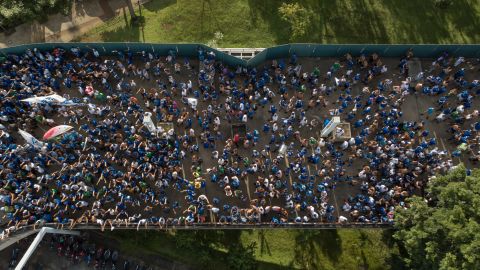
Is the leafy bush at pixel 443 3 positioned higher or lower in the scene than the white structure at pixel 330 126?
higher

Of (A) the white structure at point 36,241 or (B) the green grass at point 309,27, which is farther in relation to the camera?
(B) the green grass at point 309,27

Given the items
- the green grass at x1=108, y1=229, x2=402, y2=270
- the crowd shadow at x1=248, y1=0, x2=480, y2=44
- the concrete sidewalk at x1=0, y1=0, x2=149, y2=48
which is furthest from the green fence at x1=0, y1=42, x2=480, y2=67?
the green grass at x1=108, y1=229, x2=402, y2=270

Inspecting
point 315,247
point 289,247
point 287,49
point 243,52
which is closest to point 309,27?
point 287,49

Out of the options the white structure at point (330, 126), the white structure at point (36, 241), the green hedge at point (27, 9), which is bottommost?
the white structure at point (36, 241)

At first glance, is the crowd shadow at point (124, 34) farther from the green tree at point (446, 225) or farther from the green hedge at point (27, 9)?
the green tree at point (446, 225)

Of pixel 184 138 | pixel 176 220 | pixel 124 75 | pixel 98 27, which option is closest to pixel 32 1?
pixel 98 27

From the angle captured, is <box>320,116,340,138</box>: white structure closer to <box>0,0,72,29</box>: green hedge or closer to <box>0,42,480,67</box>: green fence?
<box>0,42,480,67</box>: green fence

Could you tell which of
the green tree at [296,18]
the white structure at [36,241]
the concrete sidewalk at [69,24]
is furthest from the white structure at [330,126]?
the concrete sidewalk at [69,24]

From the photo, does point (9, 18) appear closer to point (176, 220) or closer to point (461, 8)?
point (176, 220)
